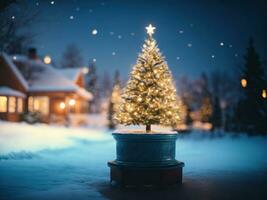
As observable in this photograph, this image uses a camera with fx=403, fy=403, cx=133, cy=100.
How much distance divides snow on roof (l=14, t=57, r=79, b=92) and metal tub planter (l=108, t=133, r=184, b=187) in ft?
99.1

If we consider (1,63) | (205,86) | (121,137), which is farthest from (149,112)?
(205,86)

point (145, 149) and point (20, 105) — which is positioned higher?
point (20, 105)

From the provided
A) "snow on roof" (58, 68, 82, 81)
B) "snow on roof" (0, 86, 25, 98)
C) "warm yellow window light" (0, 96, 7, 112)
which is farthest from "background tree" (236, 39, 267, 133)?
"warm yellow window light" (0, 96, 7, 112)

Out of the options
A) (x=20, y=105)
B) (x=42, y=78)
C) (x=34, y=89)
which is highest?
(x=42, y=78)

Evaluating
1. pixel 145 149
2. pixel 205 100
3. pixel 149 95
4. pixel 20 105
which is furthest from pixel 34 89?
pixel 205 100

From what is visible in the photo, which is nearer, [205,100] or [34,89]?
[34,89]

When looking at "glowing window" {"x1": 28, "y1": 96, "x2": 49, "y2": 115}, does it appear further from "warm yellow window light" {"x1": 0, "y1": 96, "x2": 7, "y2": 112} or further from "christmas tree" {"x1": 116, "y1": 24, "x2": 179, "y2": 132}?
"christmas tree" {"x1": 116, "y1": 24, "x2": 179, "y2": 132}

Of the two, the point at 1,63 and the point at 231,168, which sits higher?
the point at 1,63

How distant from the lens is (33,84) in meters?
42.0

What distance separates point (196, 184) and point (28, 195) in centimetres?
470

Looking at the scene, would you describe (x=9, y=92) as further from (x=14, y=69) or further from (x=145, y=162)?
(x=145, y=162)

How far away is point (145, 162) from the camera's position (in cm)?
1128

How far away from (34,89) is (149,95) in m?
30.8

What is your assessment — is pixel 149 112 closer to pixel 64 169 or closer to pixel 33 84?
pixel 64 169
